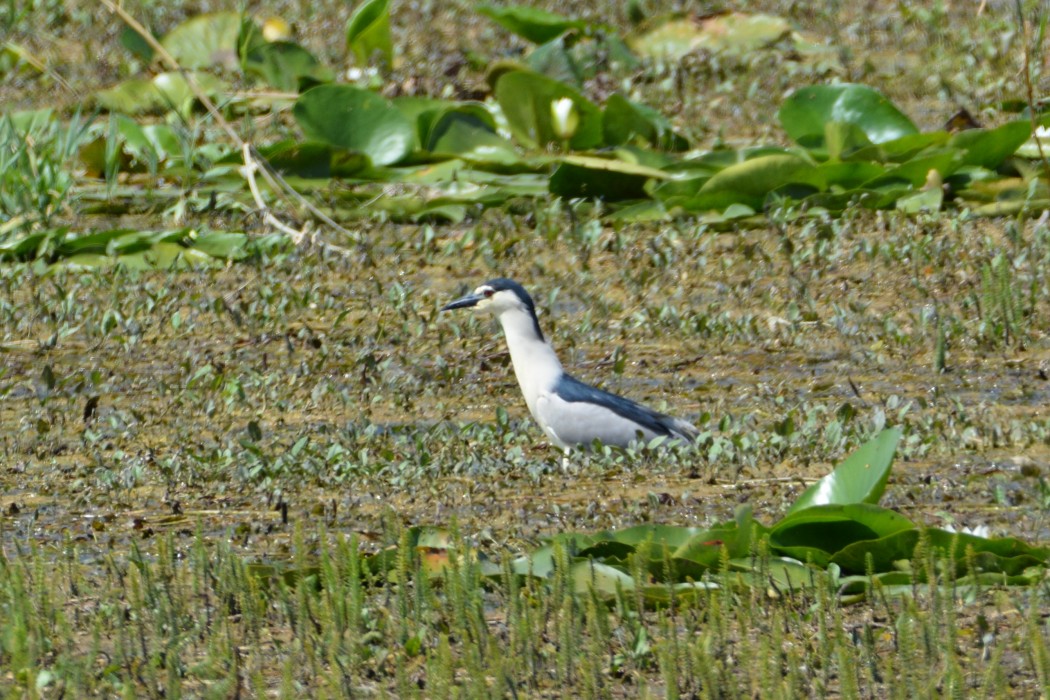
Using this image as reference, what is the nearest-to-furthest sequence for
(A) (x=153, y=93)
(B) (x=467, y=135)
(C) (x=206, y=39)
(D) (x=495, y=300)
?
(D) (x=495, y=300), (B) (x=467, y=135), (A) (x=153, y=93), (C) (x=206, y=39)

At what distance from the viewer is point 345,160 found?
794 centimetres

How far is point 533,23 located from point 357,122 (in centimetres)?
189

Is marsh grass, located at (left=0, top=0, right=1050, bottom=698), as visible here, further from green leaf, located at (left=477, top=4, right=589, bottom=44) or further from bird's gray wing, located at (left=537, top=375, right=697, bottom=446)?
green leaf, located at (left=477, top=4, right=589, bottom=44)

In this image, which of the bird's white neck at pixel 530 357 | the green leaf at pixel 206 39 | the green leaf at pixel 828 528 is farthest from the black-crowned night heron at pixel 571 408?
the green leaf at pixel 206 39

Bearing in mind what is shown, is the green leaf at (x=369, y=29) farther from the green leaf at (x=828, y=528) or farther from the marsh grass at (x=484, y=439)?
the green leaf at (x=828, y=528)

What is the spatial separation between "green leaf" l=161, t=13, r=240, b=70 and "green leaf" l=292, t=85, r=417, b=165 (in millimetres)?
2351

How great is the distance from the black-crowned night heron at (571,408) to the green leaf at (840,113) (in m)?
2.63

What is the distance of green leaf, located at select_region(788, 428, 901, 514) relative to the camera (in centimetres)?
397

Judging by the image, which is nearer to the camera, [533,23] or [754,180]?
[754,180]

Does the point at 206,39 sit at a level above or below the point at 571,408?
above

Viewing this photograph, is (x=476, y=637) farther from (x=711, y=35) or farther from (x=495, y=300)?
(x=711, y=35)

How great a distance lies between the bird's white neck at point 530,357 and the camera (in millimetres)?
5395

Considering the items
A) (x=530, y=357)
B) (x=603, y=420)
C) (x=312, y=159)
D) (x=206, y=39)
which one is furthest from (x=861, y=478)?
(x=206, y=39)

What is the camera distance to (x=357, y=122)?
8.05m
